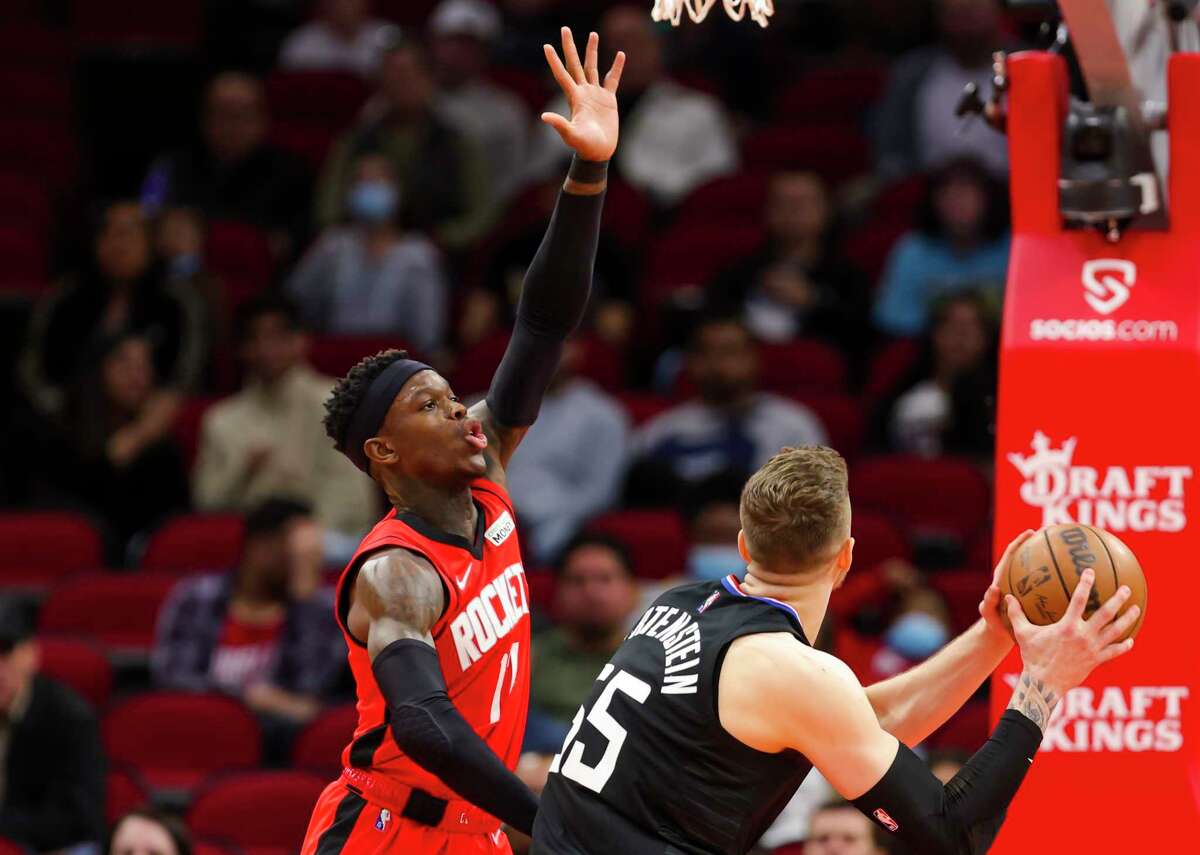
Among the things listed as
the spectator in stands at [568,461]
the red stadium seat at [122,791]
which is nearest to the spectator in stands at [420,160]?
the spectator in stands at [568,461]

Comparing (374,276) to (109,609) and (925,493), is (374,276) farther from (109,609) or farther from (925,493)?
(925,493)

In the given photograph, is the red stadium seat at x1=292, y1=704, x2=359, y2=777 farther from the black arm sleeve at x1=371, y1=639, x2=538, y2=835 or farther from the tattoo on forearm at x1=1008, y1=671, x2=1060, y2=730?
the tattoo on forearm at x1=1008, y1=671, x2=1060, y2=730

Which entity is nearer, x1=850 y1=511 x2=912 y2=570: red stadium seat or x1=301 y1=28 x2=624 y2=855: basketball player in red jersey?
x1=301 y1=28 x2=624 y2=855: basketball player in red jersey

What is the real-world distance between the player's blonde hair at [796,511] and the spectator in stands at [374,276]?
682 centimetres

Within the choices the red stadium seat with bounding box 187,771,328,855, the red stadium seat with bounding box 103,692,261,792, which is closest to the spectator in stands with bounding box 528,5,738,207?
the red stadium seat with bounding box 103,692,261,792

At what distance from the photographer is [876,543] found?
8.74 metres

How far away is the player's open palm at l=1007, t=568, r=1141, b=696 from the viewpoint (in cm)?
432

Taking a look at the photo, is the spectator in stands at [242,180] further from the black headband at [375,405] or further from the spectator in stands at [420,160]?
the black headband at [375,405]

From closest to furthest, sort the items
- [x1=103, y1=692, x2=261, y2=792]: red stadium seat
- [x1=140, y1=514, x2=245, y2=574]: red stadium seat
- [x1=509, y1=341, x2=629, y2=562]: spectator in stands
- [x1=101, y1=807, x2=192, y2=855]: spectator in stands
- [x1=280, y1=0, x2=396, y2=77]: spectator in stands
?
[x1=101, y1=807, x2=192, y2=855]: spectator in stands < [x1=103, y1=692, x2=261, y2=792]: red stadium seat < [x1=140, y1=514, x2=245, y2=574]: red stadium seat < [x1=509, y1=341, x2=629, y2=562]: spectator in stands < [x1=280, y1=0, x2=396, y2=77]: spectator in stands

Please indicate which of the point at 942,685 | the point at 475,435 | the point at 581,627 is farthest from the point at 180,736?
the point at 942,685

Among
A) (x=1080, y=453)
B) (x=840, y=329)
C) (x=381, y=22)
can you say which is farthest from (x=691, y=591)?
(x=381, y=22)

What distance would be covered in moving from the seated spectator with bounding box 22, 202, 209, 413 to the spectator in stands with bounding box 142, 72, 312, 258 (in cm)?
135

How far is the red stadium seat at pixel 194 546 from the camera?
31.7ft

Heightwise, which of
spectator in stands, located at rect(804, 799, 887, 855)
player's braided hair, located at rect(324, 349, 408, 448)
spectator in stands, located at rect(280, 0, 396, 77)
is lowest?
spectator in stands, located at rect(804, 799, 887, 855)
